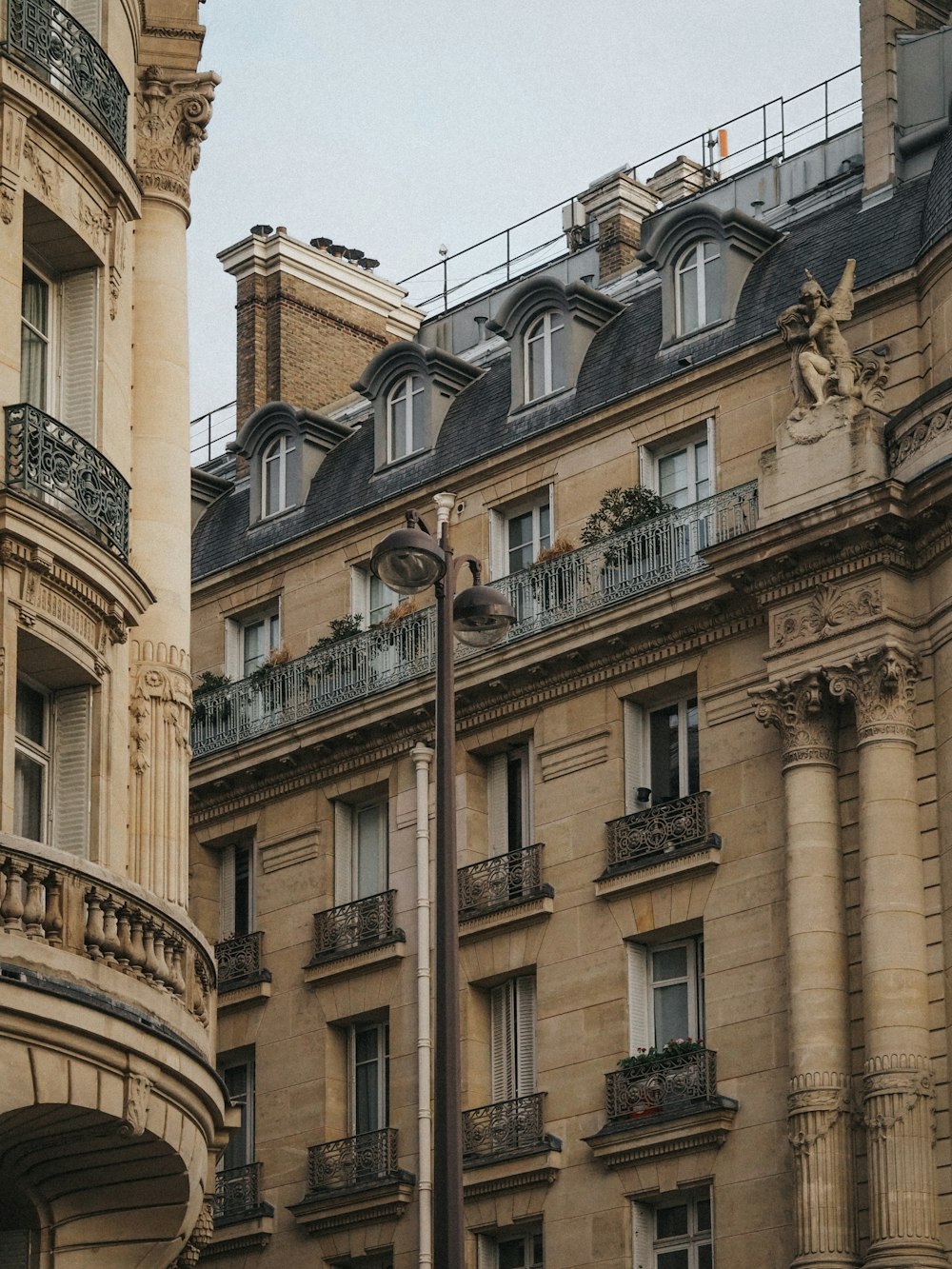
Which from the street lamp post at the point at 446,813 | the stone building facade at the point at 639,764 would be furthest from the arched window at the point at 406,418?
the street lamp post at the point at 446,813

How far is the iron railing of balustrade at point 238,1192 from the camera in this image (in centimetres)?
3909

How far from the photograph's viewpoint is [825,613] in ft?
113

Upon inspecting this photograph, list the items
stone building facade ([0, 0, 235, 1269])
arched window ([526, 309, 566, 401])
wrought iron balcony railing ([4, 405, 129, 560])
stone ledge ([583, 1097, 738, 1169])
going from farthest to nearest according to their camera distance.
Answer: arched window ([526, 309, 566, 401]) < stone ledge ([583, 1097, 738, 1169]) < wrought iron balcony railing ([4, 405, 129, 560]) < stone building facade ([0, 0, 235, 1269])

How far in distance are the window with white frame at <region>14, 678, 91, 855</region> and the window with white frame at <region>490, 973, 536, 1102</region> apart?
551 inches

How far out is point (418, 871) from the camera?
38344mm

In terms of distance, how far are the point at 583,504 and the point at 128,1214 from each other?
1713 cm

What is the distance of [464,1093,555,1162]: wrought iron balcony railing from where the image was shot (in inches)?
1411

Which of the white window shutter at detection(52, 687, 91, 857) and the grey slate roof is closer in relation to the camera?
the white window shutter at detection(52, 687, 91, 857)

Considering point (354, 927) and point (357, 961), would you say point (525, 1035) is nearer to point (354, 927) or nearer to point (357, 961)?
point (357, 961)

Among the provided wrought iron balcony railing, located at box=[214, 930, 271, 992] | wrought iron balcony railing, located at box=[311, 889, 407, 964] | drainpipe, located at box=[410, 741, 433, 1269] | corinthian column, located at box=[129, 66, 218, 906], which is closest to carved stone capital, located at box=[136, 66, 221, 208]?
corinthian column, located at box=[129, 66, 218, 906]

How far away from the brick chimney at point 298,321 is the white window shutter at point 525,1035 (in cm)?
1395

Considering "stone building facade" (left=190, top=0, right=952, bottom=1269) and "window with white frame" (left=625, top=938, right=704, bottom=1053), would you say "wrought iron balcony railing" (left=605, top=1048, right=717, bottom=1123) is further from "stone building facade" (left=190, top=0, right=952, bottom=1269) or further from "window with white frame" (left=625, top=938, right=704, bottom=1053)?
"window with white frame" (left=625, top=938, right=704, bottom=1053)

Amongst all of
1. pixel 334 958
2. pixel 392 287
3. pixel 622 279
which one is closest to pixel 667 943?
pixel 334 958

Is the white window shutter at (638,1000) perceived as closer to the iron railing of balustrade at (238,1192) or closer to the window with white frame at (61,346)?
the iron railing of balustrade at (238,1192)
